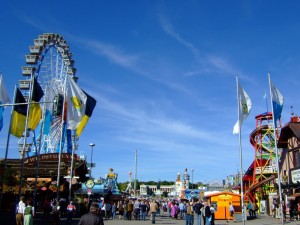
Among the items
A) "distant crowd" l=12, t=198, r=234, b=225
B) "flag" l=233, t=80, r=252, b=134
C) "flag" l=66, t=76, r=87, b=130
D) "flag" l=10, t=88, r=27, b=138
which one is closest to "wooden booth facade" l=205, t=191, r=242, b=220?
"distant crowd" l=12, t=198, r=234, b=225

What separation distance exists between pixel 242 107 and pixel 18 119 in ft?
46.2

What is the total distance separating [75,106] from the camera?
2461cm

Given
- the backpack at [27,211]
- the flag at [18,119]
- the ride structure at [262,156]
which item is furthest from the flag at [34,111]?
the ride structure at [262,156]

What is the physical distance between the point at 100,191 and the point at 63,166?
42.3 feet

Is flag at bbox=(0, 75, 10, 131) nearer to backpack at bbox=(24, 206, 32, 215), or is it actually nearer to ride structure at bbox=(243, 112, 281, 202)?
backpack at bbox=(24, 206, 32, 215)

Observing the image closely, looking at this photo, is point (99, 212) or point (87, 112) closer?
point (99, 212)

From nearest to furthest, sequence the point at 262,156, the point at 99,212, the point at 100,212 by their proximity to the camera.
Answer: the point at 99,212 < the point at 100,212 < the point at 262,156

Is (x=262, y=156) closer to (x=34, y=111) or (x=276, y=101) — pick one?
(x=276, y=101)

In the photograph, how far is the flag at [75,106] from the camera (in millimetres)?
24312

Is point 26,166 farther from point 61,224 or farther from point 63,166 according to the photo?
point 61,224

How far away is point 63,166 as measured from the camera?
33.8 metres

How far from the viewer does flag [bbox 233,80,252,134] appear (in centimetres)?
2417

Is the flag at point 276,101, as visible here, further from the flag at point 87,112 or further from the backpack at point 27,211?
the backpack at point 27,211

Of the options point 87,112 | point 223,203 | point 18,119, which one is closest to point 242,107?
point 87,112
